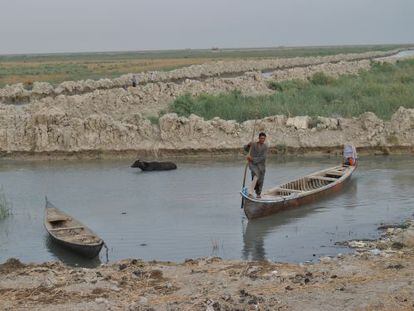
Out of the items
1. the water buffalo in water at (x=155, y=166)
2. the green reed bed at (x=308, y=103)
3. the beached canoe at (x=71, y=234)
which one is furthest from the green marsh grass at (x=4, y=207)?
the green reed bed at (x=308, y=103)

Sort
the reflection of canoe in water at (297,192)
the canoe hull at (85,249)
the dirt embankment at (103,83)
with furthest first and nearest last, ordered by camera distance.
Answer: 1. the dirt embankment at (103,83)
2. the reflection of canoe in water at (297,192)
3. the canoe hull at (85,249)

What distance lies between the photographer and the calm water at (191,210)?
1204cm

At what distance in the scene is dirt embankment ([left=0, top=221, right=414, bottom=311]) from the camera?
8.09 meters

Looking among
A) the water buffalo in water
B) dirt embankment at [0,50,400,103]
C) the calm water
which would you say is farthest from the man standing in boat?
dirt embankment at [0,50,400,103]

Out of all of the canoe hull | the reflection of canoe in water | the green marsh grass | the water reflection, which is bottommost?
the green marsh grass

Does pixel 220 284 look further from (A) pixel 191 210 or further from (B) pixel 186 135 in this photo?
(B) pixel 186 135

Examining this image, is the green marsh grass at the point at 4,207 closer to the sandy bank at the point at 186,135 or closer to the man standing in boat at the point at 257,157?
the man standing in boat at the point at 257,157

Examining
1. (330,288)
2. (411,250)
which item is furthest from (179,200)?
(330,288)

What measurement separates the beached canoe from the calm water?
0.77ft

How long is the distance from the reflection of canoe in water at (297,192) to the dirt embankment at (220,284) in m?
3.30

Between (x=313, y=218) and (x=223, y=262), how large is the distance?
161 inches

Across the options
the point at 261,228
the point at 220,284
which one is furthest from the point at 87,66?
the point at 220,284

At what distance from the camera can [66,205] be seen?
15984 millimetres

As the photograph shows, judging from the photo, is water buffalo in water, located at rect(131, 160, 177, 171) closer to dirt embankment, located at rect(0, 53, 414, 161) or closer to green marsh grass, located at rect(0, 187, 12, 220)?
dirt embankment, located at rect(0, 53, 414, 161)
